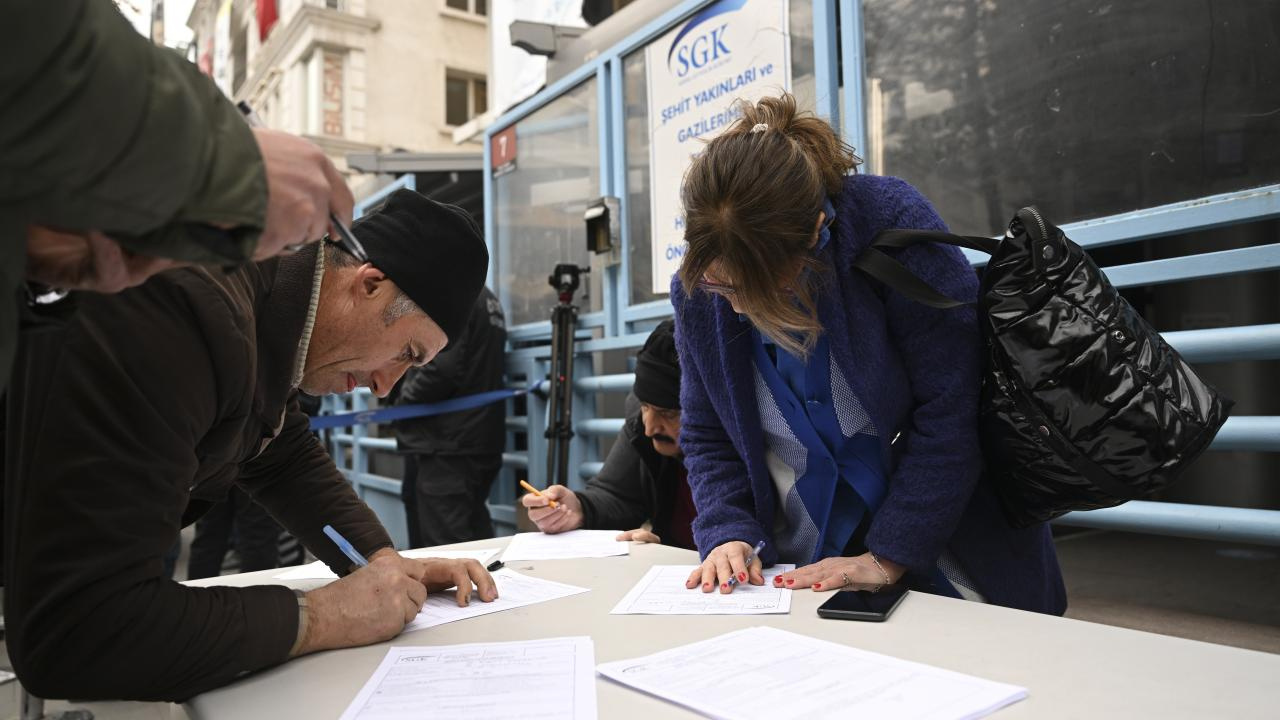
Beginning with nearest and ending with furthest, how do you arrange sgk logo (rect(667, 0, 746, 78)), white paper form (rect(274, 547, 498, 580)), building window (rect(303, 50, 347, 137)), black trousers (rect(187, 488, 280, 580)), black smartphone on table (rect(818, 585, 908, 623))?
black smartphone on table (rect(818, 585, 908, 623))
white paper form (rect(274, 547, 498, 580))
sgk logo (rect(667, 0, 746, 78))
black trousers (rect(187, 488, 280, 580))
building window (rect(303, 50, 347, 137))

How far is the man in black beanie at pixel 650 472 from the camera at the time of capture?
2.46 meters

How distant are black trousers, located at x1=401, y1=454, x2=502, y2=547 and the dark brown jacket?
3106 mm

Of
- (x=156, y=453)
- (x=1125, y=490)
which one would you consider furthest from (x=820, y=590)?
(x=156, y=453)

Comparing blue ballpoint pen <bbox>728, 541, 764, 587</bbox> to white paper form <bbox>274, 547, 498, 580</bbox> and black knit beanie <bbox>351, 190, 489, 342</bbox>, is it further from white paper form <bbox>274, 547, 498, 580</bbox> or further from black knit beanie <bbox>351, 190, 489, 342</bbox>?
black knit beanie <bbox>351, 190, 489, 342</bbox>

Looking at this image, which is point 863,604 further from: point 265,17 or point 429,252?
point 265,17

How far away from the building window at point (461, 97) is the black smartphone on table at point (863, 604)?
17464mm

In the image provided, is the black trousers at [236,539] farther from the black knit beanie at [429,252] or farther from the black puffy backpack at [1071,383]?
the black puffy backpack at [1071,383]

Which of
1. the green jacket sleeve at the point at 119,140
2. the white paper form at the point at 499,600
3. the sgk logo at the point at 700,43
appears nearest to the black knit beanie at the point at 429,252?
the white paper form at the point at 499,600

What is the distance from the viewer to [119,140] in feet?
1.90

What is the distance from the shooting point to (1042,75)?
7.86ft

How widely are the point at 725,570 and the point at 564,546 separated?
615mm

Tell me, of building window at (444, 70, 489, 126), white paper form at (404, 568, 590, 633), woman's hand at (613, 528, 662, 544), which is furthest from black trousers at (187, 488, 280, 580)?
building window at (444, 70, 489, 126)

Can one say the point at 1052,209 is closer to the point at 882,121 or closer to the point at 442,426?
the point at 882,121

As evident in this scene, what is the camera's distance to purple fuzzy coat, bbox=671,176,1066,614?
55.7 inches
